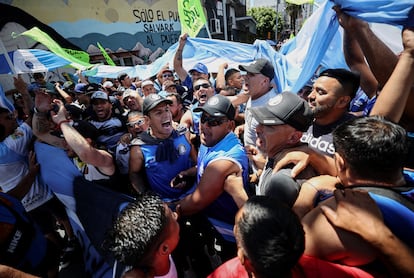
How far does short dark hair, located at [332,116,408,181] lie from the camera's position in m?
1.04

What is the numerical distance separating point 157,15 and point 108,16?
4633 mm

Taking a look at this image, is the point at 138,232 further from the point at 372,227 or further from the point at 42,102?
the point at 42,102

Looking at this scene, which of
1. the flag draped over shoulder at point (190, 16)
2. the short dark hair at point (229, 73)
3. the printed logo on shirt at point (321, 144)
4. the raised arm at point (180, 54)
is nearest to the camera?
the printed logo on shirt at point (321, 144)

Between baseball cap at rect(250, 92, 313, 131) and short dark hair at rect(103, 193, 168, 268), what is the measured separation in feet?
2.89

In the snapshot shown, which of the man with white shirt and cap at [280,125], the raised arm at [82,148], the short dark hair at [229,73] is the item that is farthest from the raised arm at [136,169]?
the short dark hair at [229,73]

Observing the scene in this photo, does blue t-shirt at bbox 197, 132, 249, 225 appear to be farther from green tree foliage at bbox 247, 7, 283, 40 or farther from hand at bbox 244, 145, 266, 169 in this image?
green tree foliage at bbox 247, 7, 283, 40

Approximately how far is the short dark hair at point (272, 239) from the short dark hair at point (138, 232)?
18.6 inches

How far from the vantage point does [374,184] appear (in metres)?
1.05

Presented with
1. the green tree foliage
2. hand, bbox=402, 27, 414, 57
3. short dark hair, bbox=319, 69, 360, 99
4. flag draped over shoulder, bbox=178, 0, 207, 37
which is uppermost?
flag draped over shoulder, bbox=178, 0, 207, 37

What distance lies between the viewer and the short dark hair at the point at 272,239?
860 millimetres

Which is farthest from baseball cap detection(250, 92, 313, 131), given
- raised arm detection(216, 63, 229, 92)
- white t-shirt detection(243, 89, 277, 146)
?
raised arm detection(216, 63, 229, 92)

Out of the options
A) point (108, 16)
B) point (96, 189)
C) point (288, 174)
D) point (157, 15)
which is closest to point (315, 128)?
point (288, 174)

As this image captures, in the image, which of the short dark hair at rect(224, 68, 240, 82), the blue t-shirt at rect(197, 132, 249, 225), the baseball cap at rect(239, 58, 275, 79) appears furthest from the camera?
the short dark hair at rect(224, 68, 240, 82)

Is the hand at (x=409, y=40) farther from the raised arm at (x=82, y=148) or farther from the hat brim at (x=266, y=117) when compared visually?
the raised arm at (x=82, y=148)
